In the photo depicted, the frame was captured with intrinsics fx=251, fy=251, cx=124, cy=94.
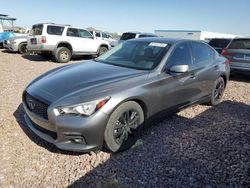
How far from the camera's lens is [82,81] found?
3.60 metres

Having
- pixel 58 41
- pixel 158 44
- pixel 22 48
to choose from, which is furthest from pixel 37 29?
pixel 158 44

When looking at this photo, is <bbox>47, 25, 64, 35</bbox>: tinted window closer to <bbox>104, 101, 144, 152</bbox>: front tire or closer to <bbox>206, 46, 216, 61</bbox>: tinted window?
<bbox>206, 46, 216, 61</bbox>: tinted window

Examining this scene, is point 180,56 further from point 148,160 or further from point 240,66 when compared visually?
point 240,66

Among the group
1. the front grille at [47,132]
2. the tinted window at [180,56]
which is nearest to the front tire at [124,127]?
the front grille at [47,132]

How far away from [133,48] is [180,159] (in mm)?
2222

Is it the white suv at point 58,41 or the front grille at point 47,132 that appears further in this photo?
the white suv at point 58,41

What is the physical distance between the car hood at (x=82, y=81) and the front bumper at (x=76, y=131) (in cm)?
29

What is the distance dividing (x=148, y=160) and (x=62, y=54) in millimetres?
9930

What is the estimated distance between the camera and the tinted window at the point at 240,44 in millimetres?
8617

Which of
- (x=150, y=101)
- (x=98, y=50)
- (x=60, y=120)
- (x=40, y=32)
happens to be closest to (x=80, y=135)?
(x=60, y=120)

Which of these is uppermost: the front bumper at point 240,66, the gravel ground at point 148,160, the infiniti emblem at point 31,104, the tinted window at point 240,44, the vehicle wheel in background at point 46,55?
the tinted window at point 240,44

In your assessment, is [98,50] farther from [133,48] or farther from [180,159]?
[180,159]

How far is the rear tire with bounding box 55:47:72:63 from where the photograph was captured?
12087 mm

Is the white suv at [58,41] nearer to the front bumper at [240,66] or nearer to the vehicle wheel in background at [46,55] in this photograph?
the vehicle wheel in background at [46,55]
